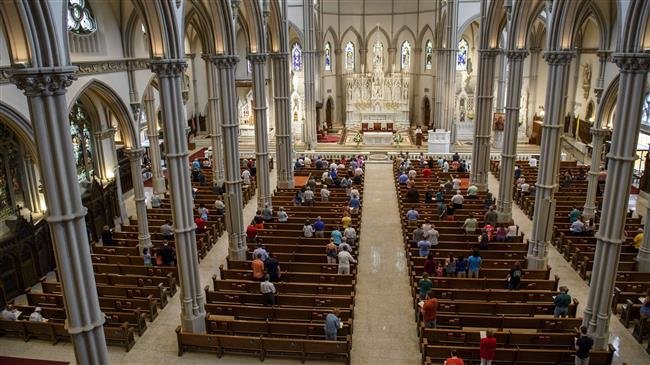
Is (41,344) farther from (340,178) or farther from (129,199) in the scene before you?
(340,178)

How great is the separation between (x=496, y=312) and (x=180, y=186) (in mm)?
9266

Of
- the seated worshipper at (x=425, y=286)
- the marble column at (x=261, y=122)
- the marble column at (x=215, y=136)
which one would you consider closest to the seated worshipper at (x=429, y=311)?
the seated worshipper at (x=425, y=286)

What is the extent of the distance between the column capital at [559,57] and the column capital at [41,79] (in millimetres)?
13918

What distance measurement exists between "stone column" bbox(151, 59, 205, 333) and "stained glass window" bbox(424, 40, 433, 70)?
118 ft

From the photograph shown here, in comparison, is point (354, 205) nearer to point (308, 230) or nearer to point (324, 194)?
point (324, 194)

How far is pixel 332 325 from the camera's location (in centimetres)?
1262

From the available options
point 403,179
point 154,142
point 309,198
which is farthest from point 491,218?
point 154,142

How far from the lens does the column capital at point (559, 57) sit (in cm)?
1583

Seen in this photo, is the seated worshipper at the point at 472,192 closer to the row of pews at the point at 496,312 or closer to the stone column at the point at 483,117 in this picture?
the stone column at the point at 483,117

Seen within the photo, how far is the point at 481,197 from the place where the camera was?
→ 80.6 feet

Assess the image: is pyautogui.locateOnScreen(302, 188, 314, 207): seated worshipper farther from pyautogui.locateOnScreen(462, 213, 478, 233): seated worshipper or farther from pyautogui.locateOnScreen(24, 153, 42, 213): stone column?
pyautogui.locateOnScreen(24, 153, 42, 213): stone column

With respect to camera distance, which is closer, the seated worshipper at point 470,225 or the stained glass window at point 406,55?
the seated worshipper at point 470,225

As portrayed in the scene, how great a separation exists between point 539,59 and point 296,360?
36129 millimetres

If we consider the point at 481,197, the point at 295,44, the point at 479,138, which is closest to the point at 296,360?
the point at 481,197
